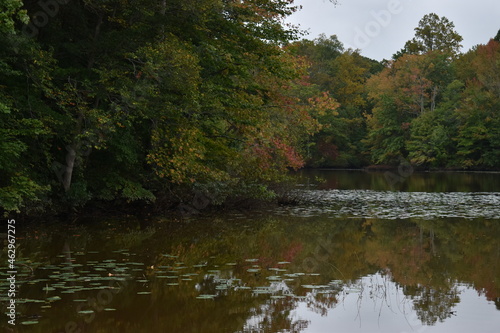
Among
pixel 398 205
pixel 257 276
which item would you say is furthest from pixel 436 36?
pixel 257 276

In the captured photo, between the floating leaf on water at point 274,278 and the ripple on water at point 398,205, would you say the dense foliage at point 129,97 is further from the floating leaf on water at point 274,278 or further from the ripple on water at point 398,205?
the floating leaf on water at point 274,278

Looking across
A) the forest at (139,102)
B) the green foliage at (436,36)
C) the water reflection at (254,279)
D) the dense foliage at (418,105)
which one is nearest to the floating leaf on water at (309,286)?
the water reflection at (254,279)

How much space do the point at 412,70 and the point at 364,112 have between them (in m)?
12.0

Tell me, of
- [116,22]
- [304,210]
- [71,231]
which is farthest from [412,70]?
[71,231]

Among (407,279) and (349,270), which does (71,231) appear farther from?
(407,279)

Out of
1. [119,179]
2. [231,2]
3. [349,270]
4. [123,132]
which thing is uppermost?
[231,2]

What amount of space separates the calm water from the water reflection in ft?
0.07

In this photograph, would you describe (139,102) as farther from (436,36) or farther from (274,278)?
(436,36)

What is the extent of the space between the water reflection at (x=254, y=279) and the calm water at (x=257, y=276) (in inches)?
0.9

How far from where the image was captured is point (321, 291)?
26.5 feet

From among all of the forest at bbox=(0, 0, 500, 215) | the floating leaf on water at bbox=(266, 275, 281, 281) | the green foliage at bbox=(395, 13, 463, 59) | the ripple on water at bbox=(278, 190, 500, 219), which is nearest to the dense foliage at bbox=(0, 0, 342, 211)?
the forest at bbox=(0, 0, 500, 215)

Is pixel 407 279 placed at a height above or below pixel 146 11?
below

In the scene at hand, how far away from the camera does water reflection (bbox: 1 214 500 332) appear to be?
21.9ft

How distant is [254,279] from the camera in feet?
28.8
